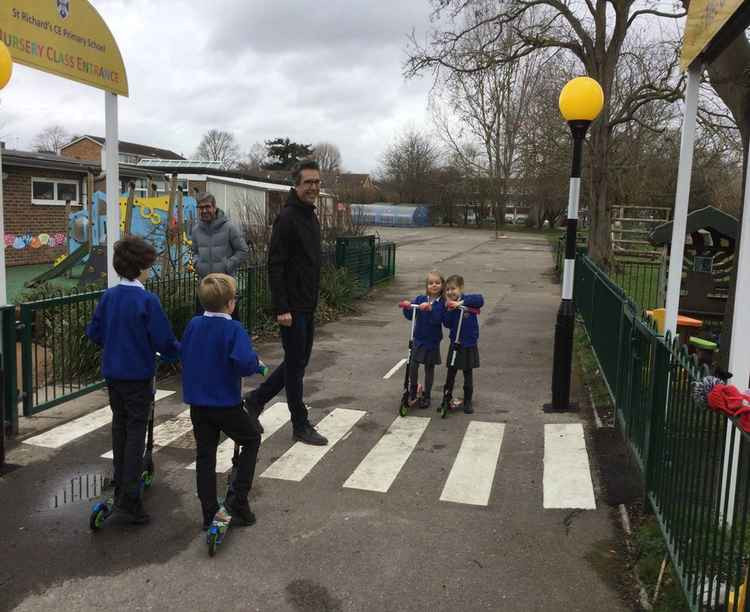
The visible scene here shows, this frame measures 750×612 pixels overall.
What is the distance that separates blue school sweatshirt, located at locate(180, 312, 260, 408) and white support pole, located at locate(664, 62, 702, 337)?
3143 millimetres

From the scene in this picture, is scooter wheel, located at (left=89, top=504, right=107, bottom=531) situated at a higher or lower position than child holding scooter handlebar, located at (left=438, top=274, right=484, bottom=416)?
lower

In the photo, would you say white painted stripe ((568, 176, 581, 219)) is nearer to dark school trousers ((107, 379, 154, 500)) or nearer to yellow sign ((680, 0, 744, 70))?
yellow sign ((680, 0, 744, 70))

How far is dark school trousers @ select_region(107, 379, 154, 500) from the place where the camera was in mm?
4109

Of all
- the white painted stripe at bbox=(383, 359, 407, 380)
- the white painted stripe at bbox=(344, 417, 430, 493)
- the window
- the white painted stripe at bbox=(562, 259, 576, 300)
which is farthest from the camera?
the window

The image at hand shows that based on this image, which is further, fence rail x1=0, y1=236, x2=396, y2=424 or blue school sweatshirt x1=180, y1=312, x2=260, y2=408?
fence rail x1=0, y1=236, x2=396, y2=424

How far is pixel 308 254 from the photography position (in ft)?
18.5

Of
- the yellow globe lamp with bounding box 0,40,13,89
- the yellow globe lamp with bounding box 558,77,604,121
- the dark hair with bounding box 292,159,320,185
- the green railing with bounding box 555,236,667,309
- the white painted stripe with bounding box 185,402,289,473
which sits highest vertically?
the yellow globe lamp with bounding box 558,77,604,121

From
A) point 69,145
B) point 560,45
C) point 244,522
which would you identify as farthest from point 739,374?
point 69,145

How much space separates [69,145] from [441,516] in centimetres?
6976

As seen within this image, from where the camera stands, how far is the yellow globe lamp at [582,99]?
6.68 metres

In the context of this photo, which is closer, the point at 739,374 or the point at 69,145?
the point at 739,374

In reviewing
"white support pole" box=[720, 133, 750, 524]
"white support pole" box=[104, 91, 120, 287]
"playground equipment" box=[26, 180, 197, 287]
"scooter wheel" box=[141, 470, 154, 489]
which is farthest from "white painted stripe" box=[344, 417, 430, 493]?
"playground equipment" box=[26, 180, 197, 287]

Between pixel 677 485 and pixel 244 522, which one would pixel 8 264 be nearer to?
pixel 244 522

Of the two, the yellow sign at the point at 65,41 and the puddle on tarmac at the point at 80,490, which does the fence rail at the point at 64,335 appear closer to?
the puddle on tarmac at the point at 80,490
